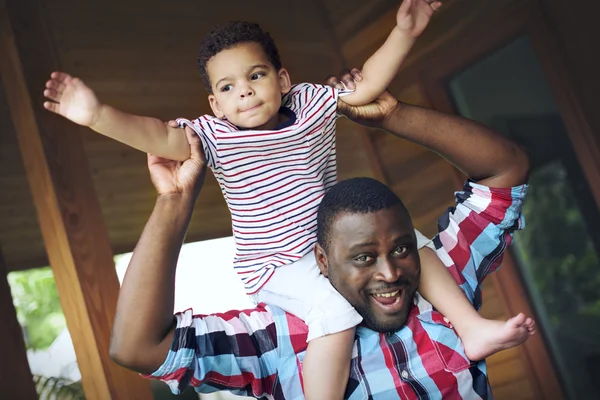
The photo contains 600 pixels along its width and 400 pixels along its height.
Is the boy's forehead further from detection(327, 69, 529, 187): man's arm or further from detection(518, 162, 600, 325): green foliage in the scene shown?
detection(518, 162, 600, 325): green foliage

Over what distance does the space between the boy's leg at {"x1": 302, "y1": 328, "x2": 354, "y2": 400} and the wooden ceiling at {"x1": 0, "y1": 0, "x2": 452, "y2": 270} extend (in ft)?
3.87

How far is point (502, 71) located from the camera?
249 cm

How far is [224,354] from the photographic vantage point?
1388 mm

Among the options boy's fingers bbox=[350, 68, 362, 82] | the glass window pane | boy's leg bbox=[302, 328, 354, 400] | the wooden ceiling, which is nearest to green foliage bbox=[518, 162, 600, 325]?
the glass window pane

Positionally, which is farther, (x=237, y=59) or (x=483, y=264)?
(x=483, y=264)

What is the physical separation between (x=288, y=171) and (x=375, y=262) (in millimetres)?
226

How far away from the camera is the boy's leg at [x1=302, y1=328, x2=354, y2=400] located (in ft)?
4.44

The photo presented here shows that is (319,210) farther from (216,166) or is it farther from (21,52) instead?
(21,52)

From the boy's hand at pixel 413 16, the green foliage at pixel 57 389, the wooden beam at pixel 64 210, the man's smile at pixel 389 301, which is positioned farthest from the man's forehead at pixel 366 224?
the green foliage at pixel 57 389

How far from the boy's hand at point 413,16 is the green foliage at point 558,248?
1200 millimetres

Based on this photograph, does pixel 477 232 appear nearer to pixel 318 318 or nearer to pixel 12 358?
pixel 318 318

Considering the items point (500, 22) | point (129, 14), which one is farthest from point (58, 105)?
point (500, 22)

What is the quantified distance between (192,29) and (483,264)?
146 centimetres

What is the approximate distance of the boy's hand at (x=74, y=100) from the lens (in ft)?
3.93
